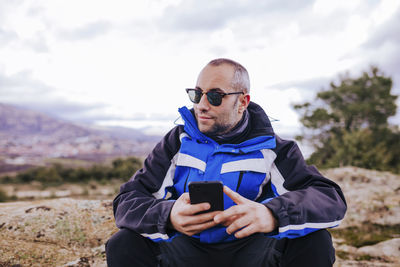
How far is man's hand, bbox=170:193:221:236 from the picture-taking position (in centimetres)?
172

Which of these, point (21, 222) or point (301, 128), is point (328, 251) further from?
point (301, 128)

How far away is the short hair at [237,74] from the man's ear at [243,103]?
73mm

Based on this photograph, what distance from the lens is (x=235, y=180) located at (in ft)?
6.99

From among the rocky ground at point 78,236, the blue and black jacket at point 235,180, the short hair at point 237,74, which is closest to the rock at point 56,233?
the rocky ground at point 78,236

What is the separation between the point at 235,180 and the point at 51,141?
131 metres

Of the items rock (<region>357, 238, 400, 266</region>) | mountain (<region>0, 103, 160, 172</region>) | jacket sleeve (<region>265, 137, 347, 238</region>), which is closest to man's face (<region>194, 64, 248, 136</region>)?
jacket sleeve (<region>265, 137, 347, 238</region>)

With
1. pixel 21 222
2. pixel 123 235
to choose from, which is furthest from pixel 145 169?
pixel 21 222

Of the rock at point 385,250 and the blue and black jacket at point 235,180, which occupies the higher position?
the blue and black jacket at point 235,180

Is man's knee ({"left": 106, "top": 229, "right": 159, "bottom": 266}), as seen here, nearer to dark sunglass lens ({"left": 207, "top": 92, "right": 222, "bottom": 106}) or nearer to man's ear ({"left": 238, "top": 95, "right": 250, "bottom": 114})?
dark sunglass lens ({"left": 207, "top": 92, "right": 222, "bottom": 106})

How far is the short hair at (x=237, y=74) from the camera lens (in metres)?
2.48

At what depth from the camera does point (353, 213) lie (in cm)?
510

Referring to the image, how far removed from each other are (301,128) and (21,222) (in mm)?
23488

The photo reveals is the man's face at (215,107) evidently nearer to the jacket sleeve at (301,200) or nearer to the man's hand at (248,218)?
the jacket sleeve at (301,200)

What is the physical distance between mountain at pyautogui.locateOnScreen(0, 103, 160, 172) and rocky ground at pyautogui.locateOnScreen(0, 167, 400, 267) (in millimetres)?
48447
